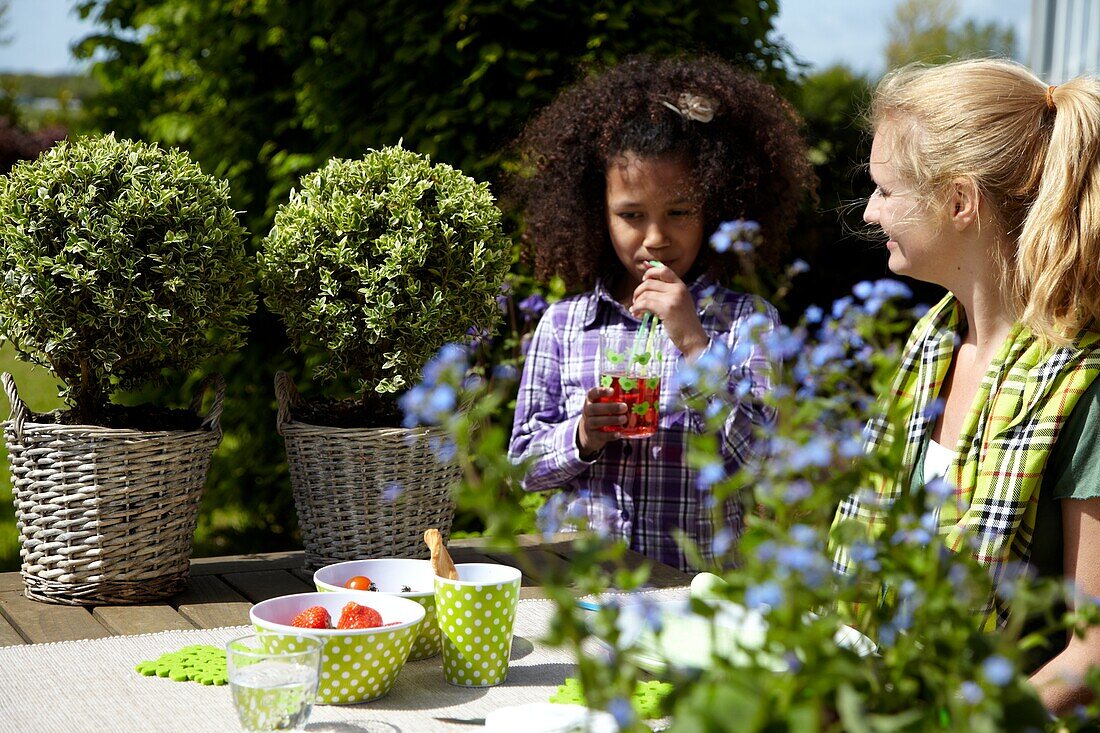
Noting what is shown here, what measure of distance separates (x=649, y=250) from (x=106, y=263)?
1300mm

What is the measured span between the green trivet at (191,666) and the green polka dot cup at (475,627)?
297mm

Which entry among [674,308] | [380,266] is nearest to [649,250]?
[674,308]

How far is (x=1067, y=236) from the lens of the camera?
1.79m

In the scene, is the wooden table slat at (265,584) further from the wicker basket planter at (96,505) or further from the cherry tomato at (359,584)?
the cherry tomato at (359,584)

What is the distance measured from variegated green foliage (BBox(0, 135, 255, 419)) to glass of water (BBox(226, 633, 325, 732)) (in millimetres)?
772

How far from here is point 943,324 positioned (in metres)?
2.14

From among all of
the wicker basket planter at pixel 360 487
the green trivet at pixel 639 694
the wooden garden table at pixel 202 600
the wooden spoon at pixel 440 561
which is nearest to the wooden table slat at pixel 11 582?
the wooden garden table at pixel 202 600

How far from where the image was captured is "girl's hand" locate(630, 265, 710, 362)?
2.50m

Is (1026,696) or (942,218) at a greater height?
(942,218)

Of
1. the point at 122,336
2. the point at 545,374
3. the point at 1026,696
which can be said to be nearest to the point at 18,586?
the point at 122,336

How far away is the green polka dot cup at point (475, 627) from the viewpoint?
4.91 ft

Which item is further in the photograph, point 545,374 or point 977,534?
point 545,374

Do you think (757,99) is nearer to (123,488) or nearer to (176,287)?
(176,287)

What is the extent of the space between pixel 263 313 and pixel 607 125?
1.58 metres
